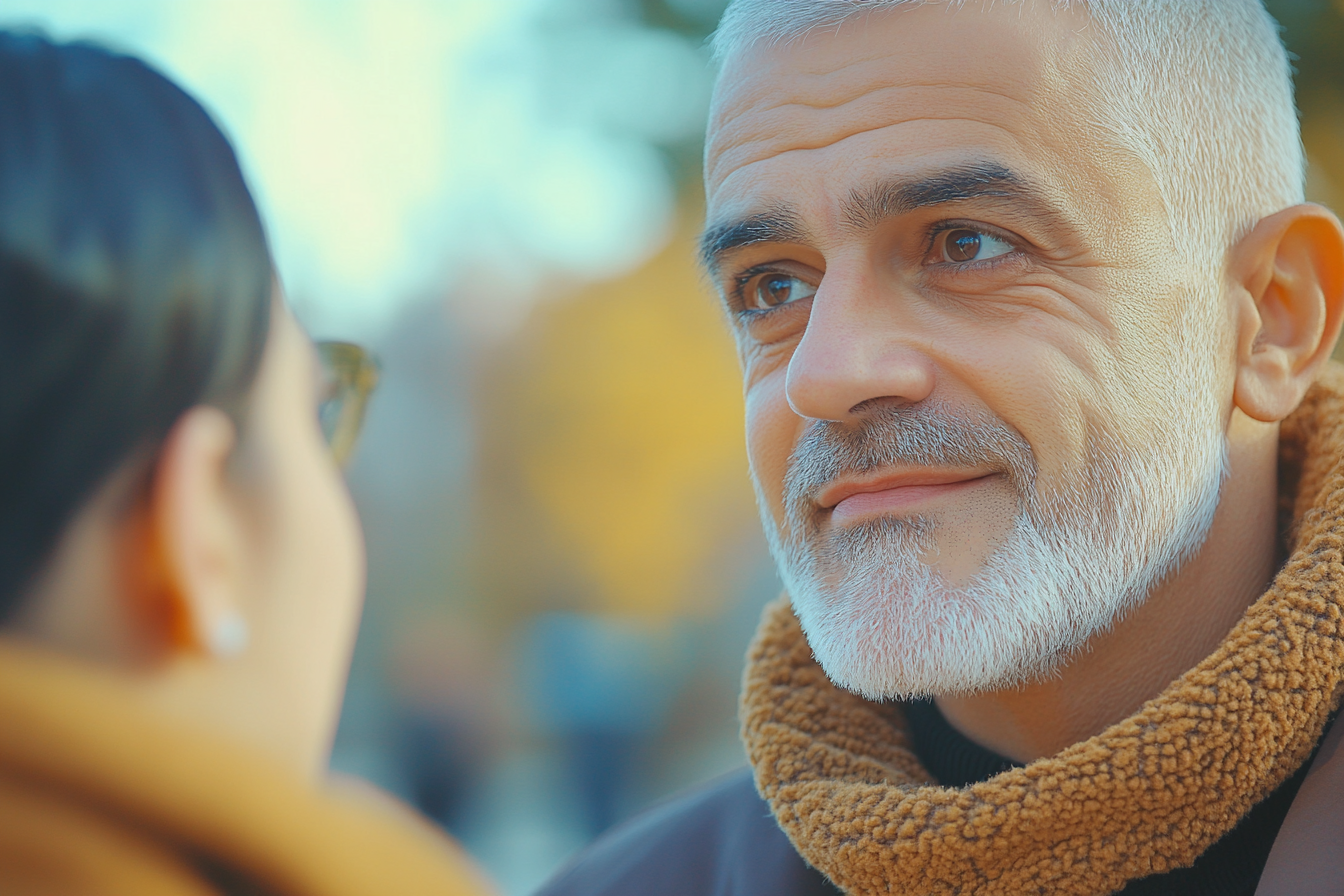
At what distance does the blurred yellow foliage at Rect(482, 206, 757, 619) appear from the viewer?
16.6 m

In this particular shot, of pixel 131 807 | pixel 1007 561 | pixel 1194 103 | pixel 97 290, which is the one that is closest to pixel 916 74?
pixel 1194 103

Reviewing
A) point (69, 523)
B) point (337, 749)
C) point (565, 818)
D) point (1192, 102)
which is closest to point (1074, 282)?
point (1192, 102)

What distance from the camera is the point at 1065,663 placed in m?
1.98

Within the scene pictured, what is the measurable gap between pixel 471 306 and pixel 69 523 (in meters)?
18.5

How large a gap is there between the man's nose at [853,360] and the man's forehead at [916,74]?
318mm

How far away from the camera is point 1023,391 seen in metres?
1.88

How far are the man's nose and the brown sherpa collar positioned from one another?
0.62 meters

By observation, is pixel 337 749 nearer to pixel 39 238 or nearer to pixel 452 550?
pixel 452 550

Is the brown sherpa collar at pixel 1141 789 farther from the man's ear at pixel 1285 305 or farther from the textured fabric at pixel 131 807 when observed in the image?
the textured fabric at pixel 131 807

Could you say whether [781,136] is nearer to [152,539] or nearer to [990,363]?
[990,363]

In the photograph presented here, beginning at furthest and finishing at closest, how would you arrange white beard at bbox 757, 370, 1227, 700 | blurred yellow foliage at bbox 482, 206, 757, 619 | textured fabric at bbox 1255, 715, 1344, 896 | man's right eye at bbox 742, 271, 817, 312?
blurred yellow foliage at bbox 482, 206, 757, 619 → man's right eye at bbox 742, 271, 817, 312 → white beard at bbox 757, 370, 1227, 700 → textured fabric at bbox 1255, 715, 1344, 896

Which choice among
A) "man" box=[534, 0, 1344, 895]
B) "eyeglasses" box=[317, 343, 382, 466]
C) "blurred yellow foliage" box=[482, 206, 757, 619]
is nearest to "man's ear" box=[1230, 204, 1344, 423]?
"man" box=[534, 0, 1344, 895]

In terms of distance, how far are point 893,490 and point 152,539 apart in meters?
1.39

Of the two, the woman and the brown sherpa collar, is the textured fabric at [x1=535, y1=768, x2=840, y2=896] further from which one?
the woman
